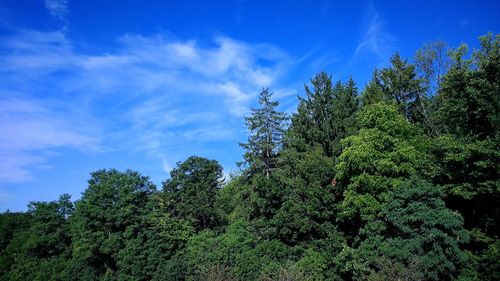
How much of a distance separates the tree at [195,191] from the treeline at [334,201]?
0.14m

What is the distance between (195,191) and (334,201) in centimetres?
1729

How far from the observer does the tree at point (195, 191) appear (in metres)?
43.1

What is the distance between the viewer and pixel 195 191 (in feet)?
144

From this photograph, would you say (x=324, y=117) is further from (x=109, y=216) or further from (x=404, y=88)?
→ (x=109, y=216)

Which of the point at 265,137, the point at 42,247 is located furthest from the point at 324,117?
the point at 42,247

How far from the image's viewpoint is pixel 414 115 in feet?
128

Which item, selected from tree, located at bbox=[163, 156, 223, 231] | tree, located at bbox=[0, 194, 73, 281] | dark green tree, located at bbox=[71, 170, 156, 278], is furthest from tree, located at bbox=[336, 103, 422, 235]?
tree, located at bbox=[0, 194, 73, 281]

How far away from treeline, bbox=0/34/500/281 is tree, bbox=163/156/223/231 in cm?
14

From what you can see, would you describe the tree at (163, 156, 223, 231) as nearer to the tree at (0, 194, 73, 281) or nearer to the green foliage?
the tree at (0, 194, 73, 281)

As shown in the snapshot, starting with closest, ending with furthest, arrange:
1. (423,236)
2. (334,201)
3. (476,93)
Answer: (423,236)
(476,93)
(334,201)

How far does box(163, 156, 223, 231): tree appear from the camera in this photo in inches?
1695

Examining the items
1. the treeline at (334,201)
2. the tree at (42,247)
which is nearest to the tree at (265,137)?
the treeline at (334,201)

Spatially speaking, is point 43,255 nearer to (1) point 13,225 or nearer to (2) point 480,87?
(1) point 13,225

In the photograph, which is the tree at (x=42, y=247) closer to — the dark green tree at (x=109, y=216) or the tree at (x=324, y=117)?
the dark green tree at (x=109, y=216)
